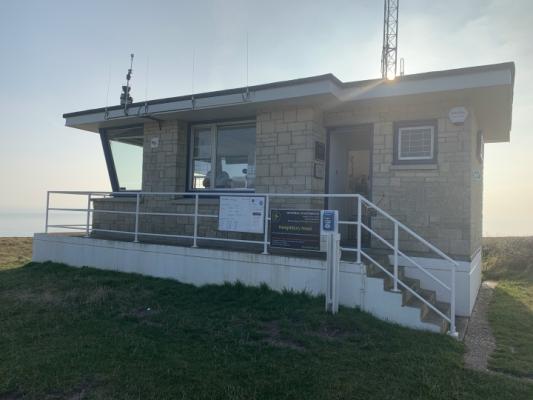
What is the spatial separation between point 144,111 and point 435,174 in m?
6.29

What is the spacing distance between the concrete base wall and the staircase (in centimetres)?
10

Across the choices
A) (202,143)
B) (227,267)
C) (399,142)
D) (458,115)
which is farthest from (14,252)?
(458,115)

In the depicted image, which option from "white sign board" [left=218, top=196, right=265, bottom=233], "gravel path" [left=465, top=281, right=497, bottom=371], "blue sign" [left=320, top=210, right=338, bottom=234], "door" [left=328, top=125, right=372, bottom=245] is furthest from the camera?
"door" [left=328, top=125, right=372, bottom=245]

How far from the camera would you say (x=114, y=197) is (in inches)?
427

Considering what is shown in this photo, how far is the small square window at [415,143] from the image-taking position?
24.6 feet

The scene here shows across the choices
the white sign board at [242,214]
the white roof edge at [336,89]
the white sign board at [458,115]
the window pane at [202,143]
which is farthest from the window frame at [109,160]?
the white sign board at [458,115]

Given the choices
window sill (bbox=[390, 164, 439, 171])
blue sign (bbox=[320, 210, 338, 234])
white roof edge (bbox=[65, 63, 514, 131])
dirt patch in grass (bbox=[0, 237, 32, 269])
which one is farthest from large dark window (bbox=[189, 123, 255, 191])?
dirt patch in grass (bbox=[0, 237, 32, 269])

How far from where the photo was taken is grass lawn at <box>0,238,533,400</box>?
3820 millimetres

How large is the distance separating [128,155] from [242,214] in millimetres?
5006

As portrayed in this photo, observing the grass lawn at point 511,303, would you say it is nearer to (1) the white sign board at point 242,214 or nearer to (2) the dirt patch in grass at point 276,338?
(2) the dirt patch in grass at point 276,338

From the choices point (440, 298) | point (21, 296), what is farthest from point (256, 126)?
point (21, 296)

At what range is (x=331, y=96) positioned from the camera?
24.8 feet

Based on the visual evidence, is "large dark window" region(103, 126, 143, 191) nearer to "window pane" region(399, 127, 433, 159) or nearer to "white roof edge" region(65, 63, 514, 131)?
"white roof edge" region(65, 63, 514, 131)

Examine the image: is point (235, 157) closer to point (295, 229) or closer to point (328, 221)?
point (295, 229)
